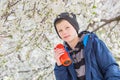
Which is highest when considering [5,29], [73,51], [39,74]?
[5,29]

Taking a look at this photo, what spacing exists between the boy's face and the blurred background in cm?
162

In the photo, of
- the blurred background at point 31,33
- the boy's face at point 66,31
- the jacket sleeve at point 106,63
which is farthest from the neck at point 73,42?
the blurred background at point 31,33

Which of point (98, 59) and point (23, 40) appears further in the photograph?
point (23, 40)

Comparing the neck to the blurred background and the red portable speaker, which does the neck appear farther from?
the blurred background

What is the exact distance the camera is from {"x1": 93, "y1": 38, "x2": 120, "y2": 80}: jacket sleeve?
6.82 feet

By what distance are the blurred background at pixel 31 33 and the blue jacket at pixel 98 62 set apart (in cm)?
172

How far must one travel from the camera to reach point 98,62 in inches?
85.8

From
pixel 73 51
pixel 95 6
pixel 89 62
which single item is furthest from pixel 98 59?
pixel 95 6

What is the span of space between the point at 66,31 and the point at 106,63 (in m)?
0.44

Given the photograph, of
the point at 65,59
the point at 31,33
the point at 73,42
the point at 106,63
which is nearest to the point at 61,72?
the point at 65,59

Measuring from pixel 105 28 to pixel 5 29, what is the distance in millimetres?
1525

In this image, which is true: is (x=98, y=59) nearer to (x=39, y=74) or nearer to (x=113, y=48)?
(x=39, y=74)

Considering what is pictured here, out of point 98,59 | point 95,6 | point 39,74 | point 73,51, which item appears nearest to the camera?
point 98,59

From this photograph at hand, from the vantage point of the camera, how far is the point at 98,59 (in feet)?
7.14
